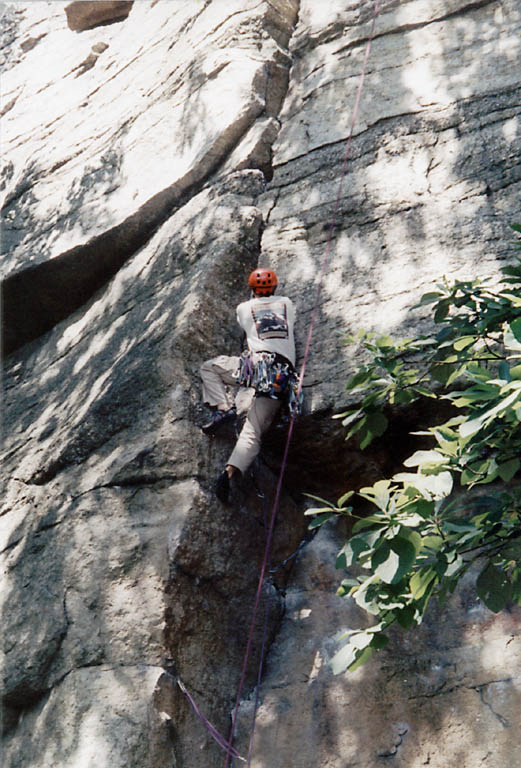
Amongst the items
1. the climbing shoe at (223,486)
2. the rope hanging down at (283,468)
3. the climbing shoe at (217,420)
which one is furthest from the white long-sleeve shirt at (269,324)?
the climbing shoe at (223,486)

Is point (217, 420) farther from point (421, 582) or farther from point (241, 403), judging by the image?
point (421, 582)

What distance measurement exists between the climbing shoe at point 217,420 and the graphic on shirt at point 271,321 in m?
0.55

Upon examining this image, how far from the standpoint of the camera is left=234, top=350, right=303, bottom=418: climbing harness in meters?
5.16

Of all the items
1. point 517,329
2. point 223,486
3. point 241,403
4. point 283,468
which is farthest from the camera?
point 241,403

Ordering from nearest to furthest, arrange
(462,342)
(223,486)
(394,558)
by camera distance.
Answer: (394,558) → (462,342) → (223,486)

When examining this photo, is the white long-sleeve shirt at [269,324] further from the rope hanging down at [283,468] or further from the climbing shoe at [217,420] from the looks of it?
the climbing shoe at [217,420]

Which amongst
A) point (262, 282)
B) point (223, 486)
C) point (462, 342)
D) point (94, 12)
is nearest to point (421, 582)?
point (462, 342)

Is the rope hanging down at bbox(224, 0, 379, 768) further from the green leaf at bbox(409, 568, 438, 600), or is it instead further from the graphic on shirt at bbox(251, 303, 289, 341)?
the green leaf at bbox(409, 568, 438, 600)

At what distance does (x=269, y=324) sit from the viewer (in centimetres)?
539

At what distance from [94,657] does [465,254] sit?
141 inches

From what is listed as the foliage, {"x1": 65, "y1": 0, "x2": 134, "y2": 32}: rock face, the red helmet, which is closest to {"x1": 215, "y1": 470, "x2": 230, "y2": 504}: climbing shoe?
the red helmet

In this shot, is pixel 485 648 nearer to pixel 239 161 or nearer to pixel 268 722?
pixel 268 722

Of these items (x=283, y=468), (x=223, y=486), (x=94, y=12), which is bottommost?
(x=283, y=468)

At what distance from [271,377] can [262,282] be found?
0.77 metres
